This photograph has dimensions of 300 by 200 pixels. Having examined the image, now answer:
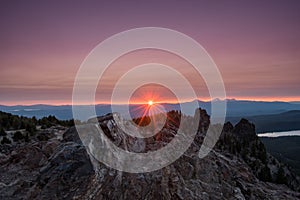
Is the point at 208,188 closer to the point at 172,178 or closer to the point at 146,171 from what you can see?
the point at 172,178

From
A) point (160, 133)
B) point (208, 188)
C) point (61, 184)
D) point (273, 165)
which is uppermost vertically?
point (160, 133)

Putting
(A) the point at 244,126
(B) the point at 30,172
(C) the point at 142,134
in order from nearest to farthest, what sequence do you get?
1. (B) the point at 30,172
2. (C) the point at 142,134
3. (A) the point at 244,126

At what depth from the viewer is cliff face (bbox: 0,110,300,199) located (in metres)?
24.2

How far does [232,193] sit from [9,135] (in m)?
35.1

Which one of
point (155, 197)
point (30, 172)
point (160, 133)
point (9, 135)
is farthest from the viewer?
point (9, 135)

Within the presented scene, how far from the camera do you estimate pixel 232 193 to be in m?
31.1

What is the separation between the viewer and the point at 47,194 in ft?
76.7

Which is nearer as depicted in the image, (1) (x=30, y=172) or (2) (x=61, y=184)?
(2) (x=61, y=184)

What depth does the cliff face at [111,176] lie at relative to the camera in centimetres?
2417

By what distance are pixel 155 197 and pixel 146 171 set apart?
260 cm

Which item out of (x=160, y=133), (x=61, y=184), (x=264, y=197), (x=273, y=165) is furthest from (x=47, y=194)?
(x=273, y=165)

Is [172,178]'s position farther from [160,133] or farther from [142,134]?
[160,133]

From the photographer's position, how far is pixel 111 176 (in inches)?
996

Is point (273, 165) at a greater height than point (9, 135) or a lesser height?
lesser
